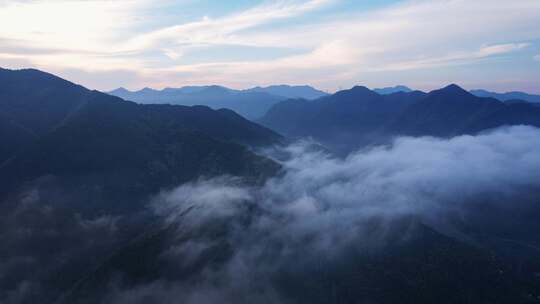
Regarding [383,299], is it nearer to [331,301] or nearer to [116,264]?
[331,301]

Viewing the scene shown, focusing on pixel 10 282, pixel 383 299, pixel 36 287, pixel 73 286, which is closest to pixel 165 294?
pixel 73 286

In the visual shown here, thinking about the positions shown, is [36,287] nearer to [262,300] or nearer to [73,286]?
[73,286]

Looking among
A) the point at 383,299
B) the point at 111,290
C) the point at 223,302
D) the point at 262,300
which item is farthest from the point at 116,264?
the point at 383,299

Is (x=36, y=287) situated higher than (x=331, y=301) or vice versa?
(x=36, y=287)

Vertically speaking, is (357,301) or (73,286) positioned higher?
(73,286)

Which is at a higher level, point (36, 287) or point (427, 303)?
point (36, 287)

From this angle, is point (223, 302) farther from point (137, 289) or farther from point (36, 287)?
point (36, 287)

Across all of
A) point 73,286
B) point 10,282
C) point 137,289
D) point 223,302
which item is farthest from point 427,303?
point 10,282
